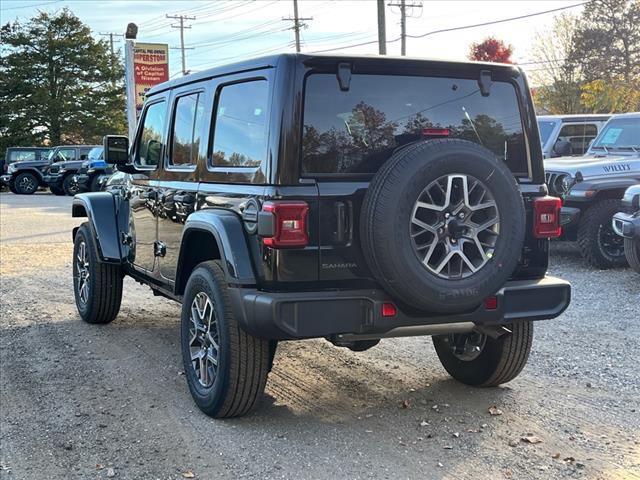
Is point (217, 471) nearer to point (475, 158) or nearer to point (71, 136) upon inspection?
point (475, 158)

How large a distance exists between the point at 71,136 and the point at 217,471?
1710 inches

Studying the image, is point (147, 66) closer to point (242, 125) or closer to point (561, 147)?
point (561, 147)

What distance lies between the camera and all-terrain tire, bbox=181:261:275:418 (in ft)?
13.0

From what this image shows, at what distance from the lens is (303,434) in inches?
160

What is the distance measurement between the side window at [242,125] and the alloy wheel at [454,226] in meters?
0.90

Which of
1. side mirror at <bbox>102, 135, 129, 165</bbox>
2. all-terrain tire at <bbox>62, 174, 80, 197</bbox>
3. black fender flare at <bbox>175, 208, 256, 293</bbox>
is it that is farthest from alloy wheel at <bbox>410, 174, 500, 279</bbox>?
all-terrain tire at <bbox>62, 174, 80, 197</bbox>

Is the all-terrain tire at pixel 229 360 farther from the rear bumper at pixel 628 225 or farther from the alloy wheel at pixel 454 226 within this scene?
the rear bumper at pixel 628 225

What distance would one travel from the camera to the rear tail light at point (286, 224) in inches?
143

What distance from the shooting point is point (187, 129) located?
4.93 m

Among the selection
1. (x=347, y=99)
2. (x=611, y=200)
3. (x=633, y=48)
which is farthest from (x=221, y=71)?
(x=633, y=48)

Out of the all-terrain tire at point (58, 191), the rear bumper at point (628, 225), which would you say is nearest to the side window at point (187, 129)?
the rear bumper at point (628, 225)

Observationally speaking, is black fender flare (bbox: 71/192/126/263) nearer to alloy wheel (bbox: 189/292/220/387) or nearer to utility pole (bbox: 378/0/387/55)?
alloy wheel (bbox: 189/292/220/387)

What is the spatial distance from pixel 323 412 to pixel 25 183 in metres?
28.2

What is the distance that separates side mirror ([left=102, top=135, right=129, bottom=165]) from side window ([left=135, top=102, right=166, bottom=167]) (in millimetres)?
124
